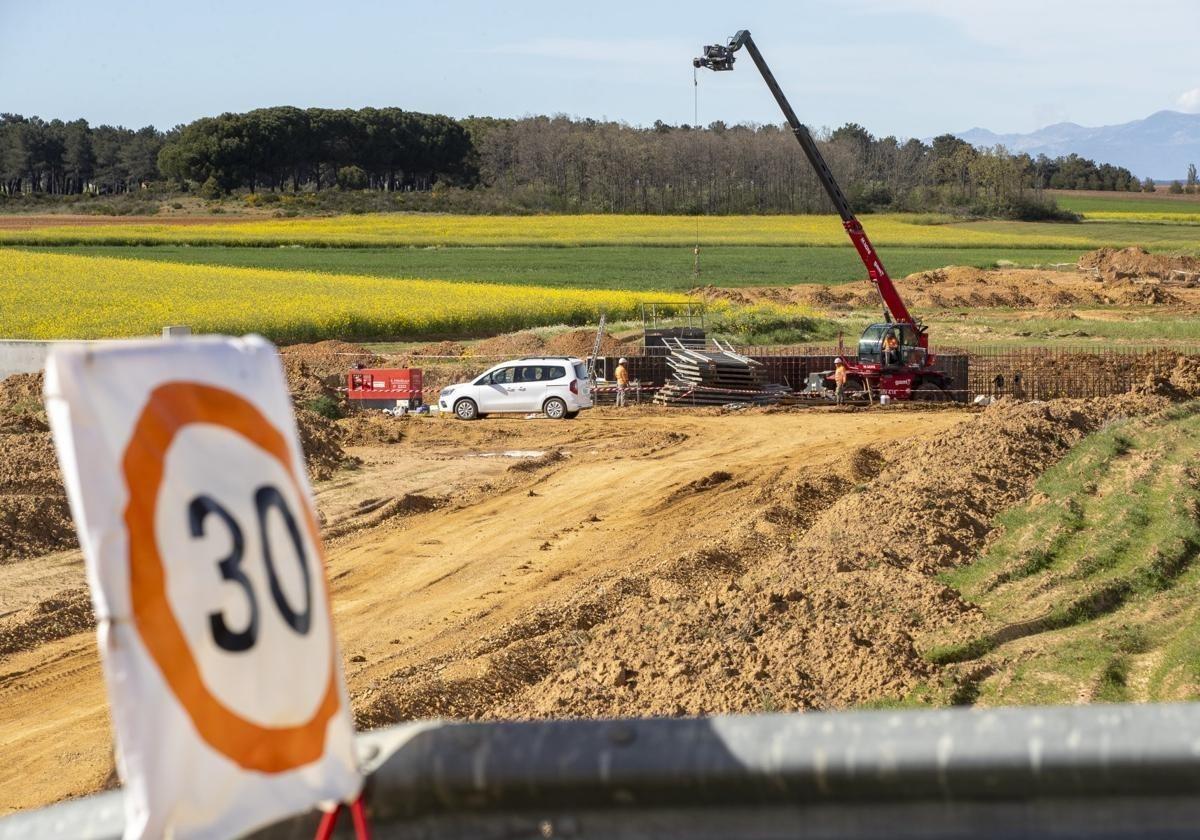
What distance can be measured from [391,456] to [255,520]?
2292 centimetres

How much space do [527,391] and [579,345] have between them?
912 cm

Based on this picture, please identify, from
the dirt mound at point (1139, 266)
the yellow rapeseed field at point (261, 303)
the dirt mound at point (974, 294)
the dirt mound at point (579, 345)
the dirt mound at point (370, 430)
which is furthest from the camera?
the dirt mound at point (1139, 266)

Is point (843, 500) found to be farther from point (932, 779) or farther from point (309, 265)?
point (309, 265)

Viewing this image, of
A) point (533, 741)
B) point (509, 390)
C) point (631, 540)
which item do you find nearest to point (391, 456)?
point (509, 390)

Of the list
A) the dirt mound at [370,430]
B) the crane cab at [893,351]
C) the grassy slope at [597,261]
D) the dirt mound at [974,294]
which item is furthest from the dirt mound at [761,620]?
the grassy slope at [597,261]

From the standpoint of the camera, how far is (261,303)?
4875 centimetres

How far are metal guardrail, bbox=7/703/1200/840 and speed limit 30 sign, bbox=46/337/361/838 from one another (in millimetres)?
264

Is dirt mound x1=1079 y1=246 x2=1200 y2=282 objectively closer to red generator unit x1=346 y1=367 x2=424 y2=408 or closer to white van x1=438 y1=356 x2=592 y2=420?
white van x1=438 y1=356 x2=592 y2=420

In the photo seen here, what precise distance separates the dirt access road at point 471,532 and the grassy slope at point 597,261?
124 feet

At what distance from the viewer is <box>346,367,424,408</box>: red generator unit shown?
3183 centimetres

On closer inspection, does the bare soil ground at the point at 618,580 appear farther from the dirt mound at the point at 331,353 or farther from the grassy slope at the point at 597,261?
the grassy slope at the point at 597,261

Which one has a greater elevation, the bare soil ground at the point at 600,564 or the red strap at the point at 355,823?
the red strap at the point at 355,823

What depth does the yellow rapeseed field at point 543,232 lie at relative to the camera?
288 ft

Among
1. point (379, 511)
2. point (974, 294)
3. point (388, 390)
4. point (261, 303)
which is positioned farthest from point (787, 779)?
point (974, 294)
